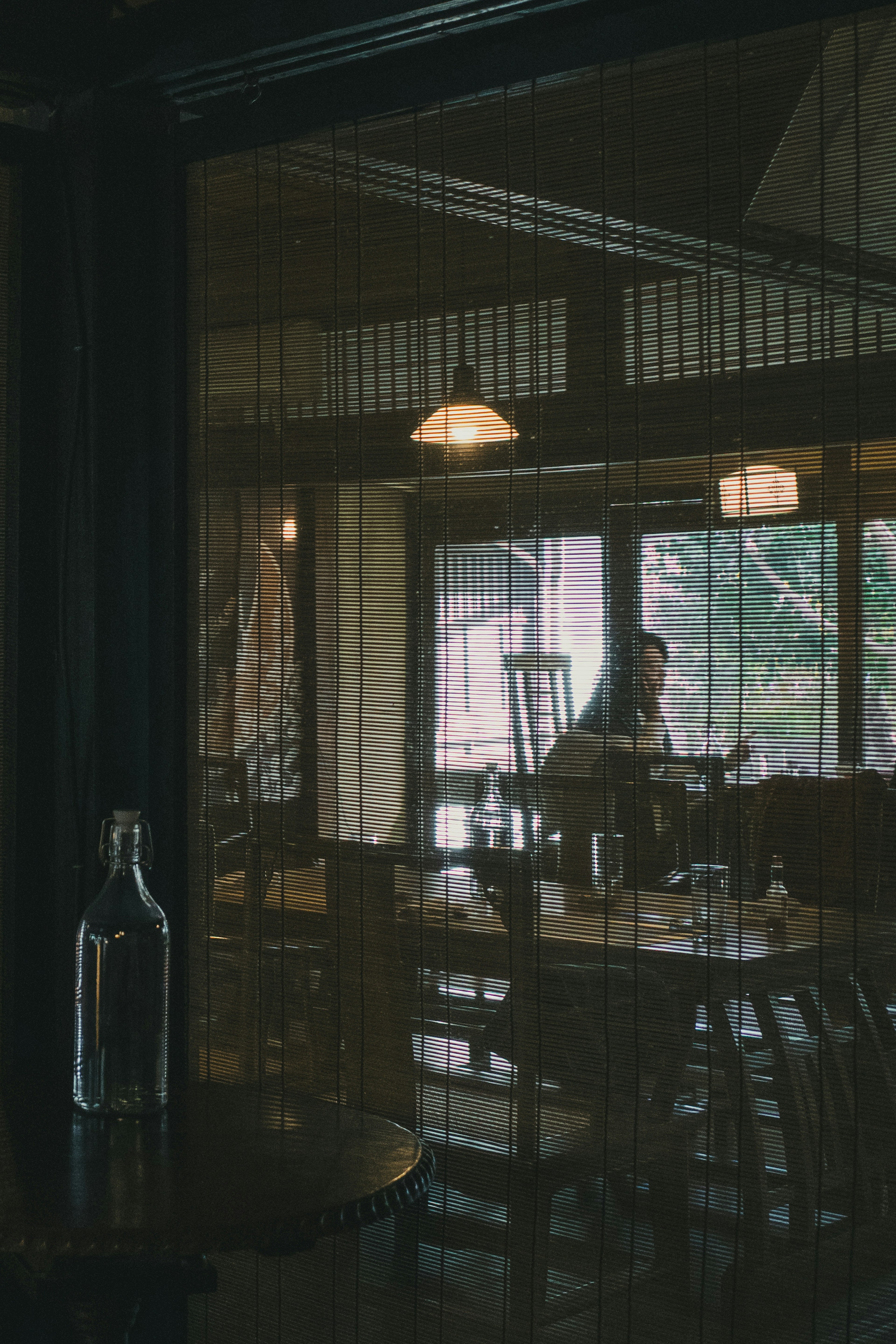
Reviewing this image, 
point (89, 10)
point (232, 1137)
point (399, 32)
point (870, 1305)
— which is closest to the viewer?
point (870, 1305)

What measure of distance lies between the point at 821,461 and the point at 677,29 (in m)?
0.65

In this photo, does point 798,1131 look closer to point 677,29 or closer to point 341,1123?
point 341,1123

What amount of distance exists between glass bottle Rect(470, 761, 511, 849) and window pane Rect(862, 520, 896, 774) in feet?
1.85

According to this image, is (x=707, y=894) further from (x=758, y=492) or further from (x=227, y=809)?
(x=227, y=809)

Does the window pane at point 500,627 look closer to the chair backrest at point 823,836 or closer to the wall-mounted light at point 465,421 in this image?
the wall-mounted light at point 465,421

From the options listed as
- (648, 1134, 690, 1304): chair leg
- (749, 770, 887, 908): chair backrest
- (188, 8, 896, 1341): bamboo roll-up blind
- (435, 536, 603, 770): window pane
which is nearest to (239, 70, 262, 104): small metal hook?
(188, 8, 896, 1341): bamboo roll-up blind

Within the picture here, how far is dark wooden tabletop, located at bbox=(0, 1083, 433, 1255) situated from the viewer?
5.10 feet

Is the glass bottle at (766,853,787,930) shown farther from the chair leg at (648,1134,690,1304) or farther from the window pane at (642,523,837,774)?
the chair leg at (648,1134,690,1304)

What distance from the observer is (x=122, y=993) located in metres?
1.94

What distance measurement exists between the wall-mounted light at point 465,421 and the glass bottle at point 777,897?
736 millimetres

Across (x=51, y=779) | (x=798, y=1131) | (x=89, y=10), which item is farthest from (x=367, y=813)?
(x=89, y=10)

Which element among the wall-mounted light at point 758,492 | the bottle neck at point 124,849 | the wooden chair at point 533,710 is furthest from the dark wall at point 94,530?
the wall-mounted light at point 758,492

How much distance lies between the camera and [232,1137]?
6.14 feet

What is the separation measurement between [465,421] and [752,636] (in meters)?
0.58
